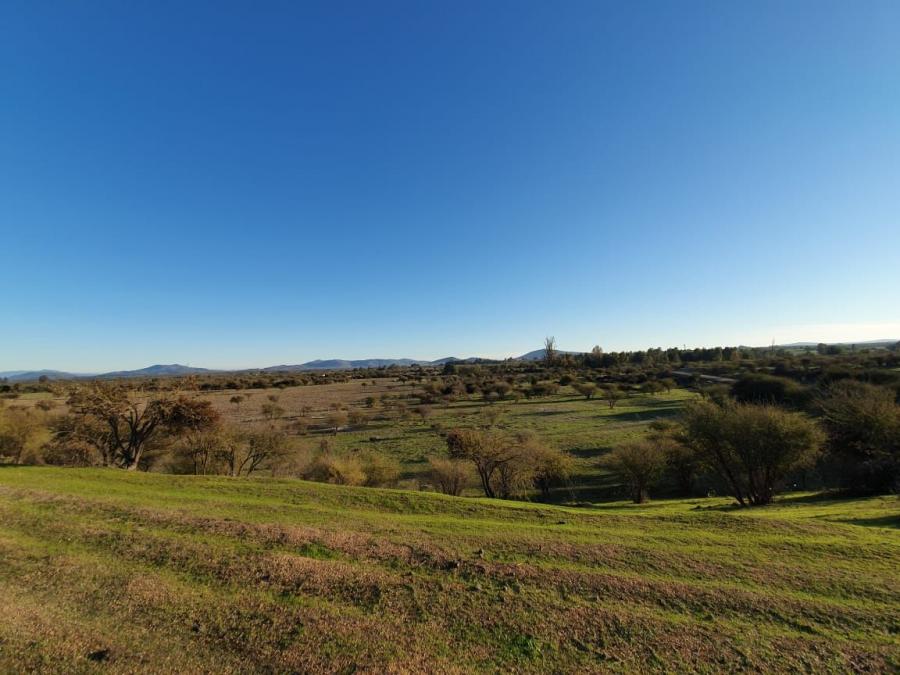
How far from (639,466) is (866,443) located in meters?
15.3

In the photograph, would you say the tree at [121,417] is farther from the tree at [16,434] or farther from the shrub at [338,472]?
the shrub at [338,472]

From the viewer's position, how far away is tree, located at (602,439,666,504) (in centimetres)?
3262

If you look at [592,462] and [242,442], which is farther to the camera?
[592,462]

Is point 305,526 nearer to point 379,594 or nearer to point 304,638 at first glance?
point 379,594

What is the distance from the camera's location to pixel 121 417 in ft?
92.9

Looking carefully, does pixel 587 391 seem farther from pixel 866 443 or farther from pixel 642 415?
pixel 866 443

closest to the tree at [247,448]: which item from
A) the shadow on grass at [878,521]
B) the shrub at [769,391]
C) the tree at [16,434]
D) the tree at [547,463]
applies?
the tree at [16,434]

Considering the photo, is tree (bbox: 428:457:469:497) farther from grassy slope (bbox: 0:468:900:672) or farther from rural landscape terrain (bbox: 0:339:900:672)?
grassy slope (bbox: 0:468:900:672)

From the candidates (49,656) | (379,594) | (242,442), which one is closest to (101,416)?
(242,442)

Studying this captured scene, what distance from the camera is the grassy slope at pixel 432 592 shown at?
6.93 metres

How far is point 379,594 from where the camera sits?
28.6 ft

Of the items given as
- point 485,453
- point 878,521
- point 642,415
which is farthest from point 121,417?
point 642,415

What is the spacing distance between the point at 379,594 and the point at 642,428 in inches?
2328

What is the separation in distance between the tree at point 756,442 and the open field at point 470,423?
10.9m
